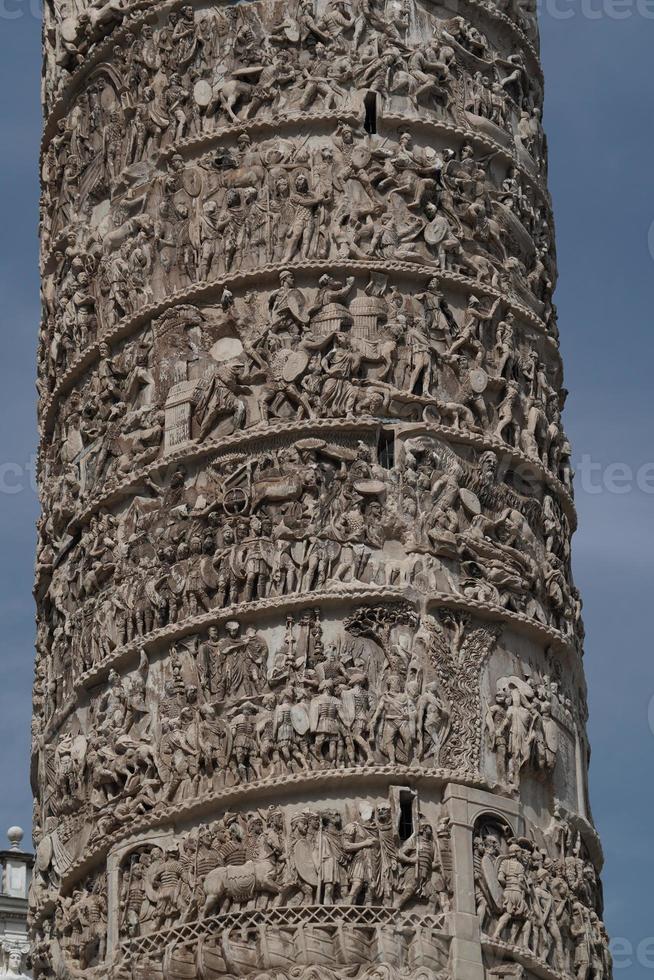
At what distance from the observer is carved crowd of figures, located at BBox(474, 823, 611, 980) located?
571 inches

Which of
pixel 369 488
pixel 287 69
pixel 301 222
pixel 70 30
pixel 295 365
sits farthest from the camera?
pixel 70 30

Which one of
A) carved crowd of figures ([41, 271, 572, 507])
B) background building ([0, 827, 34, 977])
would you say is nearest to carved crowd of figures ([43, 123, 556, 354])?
carved crowd of figures ([41, 271, 572, 507])

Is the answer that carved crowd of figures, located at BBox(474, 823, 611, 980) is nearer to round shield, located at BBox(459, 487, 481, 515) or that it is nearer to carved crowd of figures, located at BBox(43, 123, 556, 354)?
round shield, located at BBox(459, 487, 481, 515)

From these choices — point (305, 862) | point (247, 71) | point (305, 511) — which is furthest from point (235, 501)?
point (247, 71)

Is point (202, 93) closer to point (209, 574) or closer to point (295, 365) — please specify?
point (295, 365)

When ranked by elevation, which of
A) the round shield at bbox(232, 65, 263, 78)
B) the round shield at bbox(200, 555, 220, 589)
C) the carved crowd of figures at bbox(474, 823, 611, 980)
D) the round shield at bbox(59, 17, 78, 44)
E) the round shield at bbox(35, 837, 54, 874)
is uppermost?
the round shield at bbox(59, 17, 78, 44)

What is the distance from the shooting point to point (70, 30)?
17.6 meters

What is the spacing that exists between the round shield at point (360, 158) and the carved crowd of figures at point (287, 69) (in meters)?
0.31

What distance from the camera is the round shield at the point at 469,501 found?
1554 centimetres

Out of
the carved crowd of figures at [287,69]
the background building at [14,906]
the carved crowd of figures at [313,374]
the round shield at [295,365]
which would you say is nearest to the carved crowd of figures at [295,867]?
the carved crowd of figures at [313,374]

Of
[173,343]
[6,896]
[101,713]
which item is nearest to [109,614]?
[101,713]

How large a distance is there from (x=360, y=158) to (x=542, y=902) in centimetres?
435

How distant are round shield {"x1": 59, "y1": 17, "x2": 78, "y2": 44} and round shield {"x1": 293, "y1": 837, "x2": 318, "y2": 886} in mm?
5669

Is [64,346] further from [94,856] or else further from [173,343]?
[94,856]
